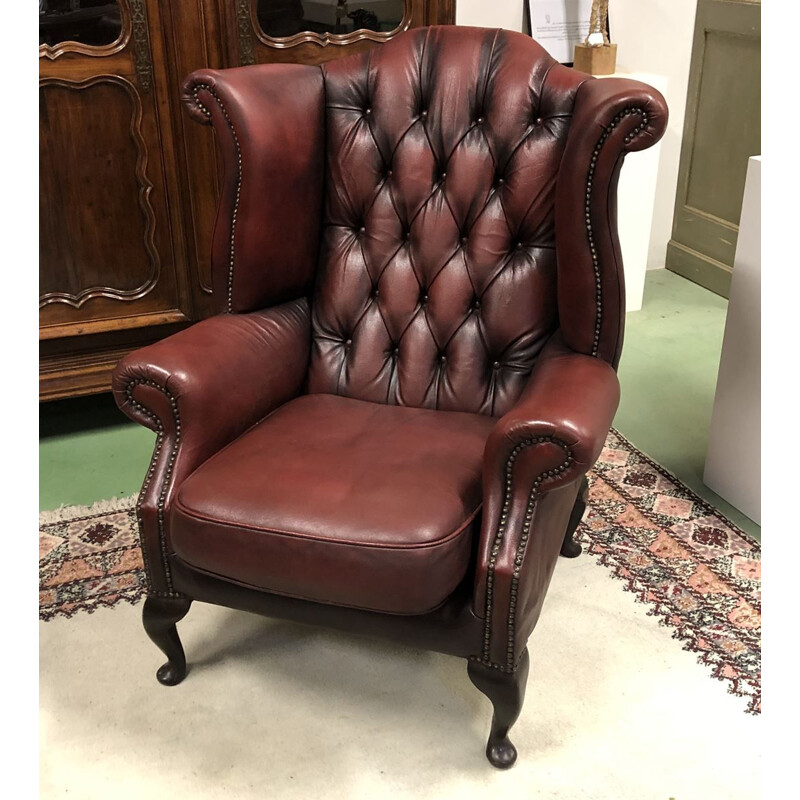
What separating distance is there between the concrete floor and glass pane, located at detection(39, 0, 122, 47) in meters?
1.06

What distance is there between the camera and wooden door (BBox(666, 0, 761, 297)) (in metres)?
3.16

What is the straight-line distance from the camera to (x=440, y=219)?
6.00 feet

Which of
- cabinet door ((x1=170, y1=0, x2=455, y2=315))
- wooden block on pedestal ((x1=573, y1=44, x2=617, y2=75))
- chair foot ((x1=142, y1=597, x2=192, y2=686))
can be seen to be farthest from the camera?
wooden block on pedestal ((x1=573, y1=44, x2=617, y2=75))

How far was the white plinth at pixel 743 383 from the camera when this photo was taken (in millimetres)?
2016

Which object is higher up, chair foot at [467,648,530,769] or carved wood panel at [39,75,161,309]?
carved wood panel at [39,75,161,309]

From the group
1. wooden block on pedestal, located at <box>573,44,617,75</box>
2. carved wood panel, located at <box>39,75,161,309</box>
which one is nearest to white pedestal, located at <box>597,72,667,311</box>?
wooden block on pedestal, located at <box>573,44,617,75</box>

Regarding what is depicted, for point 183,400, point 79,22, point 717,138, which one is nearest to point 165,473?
point 183,400

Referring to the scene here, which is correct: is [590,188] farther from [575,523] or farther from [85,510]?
[85,510]

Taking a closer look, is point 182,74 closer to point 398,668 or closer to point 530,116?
point 530,116

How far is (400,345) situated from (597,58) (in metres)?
1.55

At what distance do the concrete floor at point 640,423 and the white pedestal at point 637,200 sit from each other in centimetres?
23

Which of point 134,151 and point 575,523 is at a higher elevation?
point 134,151

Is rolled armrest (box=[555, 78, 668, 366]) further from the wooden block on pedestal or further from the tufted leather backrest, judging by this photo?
the wooden block on pedestal
